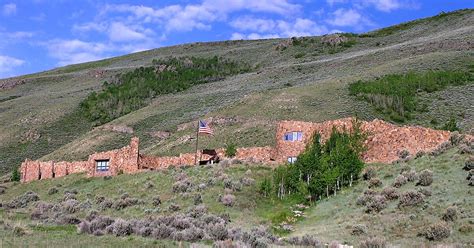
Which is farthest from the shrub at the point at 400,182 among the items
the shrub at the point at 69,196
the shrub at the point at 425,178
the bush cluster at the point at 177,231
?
the shrub at the point at 69,196

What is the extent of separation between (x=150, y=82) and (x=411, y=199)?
7638cm

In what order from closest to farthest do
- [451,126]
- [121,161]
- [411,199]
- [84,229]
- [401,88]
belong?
1. [84,229]
2. [411,199]
3. [121,161]
4. [451,126]
5. [401,88]

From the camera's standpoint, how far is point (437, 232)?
64.2ft

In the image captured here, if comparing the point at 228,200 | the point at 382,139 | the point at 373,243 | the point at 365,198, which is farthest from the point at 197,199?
the point at 373,243

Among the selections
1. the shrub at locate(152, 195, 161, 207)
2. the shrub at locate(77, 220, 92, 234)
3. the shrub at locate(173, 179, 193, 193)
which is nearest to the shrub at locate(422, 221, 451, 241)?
the shrub at locate(77, 220, 92, 234)

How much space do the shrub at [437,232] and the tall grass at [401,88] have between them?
114 ft

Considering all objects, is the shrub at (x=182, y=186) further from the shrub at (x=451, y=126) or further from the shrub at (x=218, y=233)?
the shrub at (x=451, y=126)

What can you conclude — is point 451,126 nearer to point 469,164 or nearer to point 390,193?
point 469,164

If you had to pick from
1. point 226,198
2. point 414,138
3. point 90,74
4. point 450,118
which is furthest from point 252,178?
point 90,74

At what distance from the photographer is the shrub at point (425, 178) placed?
26.4m

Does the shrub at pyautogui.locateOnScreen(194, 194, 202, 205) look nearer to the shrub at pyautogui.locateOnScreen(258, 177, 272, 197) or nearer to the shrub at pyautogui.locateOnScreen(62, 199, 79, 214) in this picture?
the shrub at pyautogui.locateOnScreen(258, 177, 272, 197)

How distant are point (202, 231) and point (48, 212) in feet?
47.0

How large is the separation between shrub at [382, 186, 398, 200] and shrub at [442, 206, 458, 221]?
4.05 metres

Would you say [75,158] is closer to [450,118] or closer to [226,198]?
[226,198]
